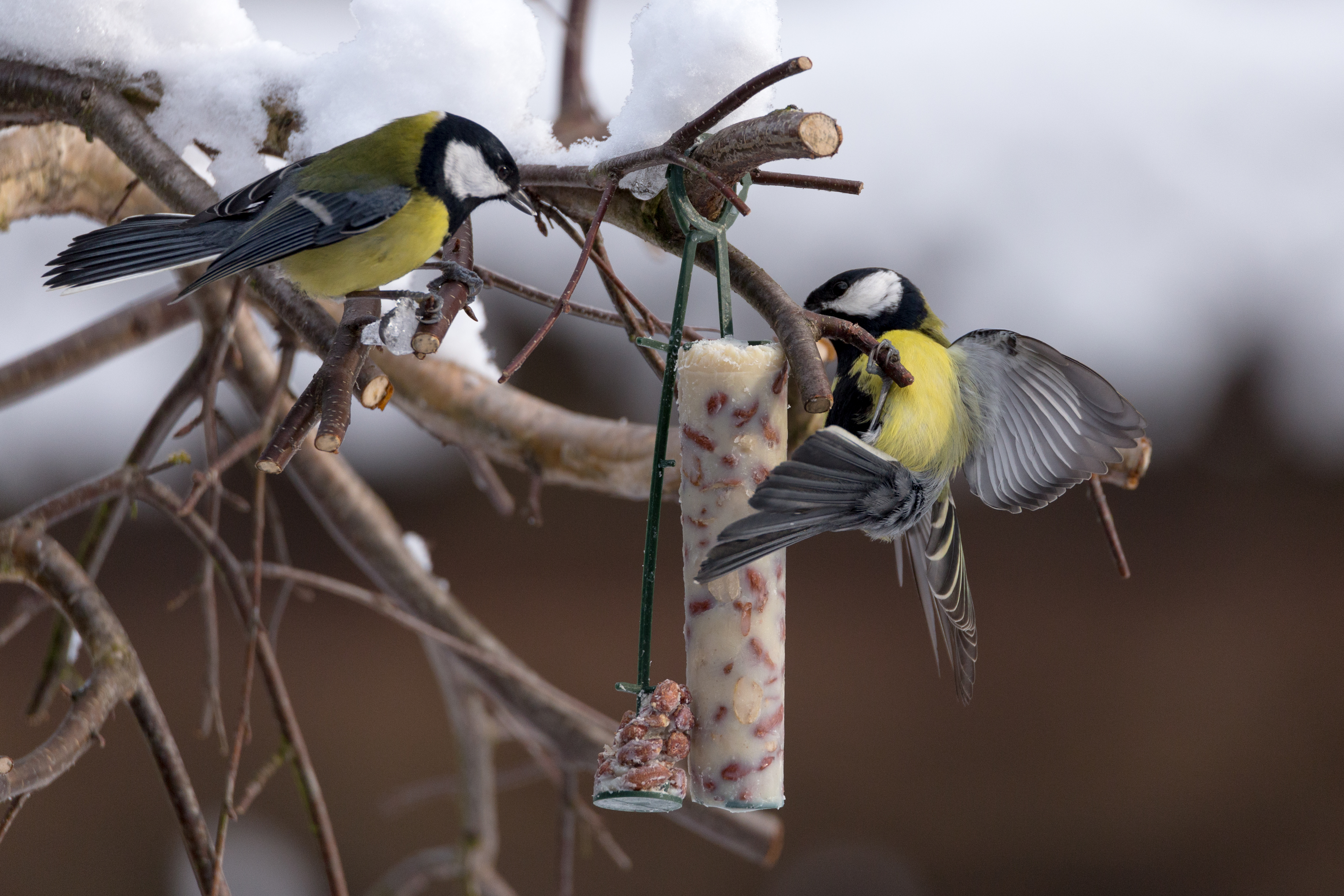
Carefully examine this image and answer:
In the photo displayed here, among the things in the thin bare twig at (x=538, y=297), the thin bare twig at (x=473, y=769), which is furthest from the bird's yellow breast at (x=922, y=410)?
the thin bare twig at (x=473, y=769)

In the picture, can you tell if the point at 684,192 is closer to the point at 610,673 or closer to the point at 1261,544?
the point at 610,673

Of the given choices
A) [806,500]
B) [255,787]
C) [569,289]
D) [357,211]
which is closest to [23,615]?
[255,787]

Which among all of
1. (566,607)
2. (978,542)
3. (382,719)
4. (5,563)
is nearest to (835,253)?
(978,542)

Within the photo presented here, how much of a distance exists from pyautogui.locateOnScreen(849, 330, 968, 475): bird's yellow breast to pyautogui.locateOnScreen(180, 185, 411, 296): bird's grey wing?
1.97ft

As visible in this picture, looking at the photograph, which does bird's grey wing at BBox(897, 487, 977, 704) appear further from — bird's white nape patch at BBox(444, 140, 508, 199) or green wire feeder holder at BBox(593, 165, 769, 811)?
bird's white nape patch at BBox(444, 140, 508, 199)

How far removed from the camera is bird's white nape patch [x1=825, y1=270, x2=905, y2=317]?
55.6 inches

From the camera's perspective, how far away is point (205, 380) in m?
1.65

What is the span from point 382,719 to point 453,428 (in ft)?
8.34

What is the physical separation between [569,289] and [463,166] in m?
0.34

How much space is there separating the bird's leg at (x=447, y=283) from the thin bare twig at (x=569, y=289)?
9 cm

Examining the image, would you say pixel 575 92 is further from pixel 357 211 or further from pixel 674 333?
pixel 674 333

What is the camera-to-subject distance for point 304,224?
1.20 meters

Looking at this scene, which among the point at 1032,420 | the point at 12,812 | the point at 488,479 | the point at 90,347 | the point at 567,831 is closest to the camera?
the point at 12,812

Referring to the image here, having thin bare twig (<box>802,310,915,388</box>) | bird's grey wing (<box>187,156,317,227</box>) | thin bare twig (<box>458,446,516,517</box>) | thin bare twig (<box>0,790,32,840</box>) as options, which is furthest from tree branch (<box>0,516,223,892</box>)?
A: thin bare twig (<box>802,310,915,388</box>)
